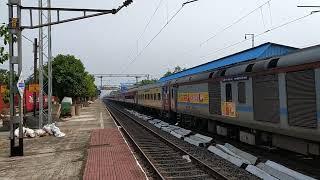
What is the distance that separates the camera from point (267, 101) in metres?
13.7

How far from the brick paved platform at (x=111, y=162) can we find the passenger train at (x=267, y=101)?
3.88 m

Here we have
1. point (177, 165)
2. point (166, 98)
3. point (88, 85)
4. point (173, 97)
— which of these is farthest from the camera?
point (88, 85)

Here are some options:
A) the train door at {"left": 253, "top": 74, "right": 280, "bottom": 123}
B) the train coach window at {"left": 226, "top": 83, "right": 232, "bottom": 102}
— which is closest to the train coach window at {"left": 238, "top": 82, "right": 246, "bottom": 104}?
the train door at {"left": 253, "top": 74, "right": 280, "bottom": 123}

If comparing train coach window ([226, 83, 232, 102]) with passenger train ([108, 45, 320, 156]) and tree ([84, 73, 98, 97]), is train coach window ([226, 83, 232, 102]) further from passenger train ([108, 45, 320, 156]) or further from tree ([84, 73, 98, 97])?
tree ([84, 73, 98, 97])

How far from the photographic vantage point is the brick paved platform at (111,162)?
39.8 feet

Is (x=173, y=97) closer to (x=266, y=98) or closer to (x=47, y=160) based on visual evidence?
(x=47, y=160)

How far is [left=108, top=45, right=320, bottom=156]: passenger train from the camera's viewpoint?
11.3 metres

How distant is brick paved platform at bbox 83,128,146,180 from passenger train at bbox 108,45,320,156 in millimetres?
3876

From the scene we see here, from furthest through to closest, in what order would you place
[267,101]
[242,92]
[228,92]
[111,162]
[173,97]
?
[173,97] < [228,92] < [242,92] < [111,162] < [267,101]

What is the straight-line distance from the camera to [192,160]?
581 inches

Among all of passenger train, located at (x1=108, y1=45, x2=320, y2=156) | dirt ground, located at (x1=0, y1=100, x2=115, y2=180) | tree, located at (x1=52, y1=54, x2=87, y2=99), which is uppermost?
tree, located at (x1=52, y1=54, x2=87, y2=99)

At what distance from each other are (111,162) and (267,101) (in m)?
4.92

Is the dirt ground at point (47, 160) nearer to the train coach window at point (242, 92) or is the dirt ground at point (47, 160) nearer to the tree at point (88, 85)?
the train coach window at point (242, 92)

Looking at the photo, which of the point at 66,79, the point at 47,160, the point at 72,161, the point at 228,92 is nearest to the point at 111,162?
the point at 72,161
